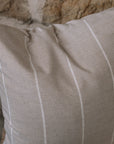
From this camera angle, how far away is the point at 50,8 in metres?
0.77

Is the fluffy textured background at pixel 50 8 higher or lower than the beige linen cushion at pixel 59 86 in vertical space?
higher

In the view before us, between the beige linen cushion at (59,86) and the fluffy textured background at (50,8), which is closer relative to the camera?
the beige linen cushion at (59,86)

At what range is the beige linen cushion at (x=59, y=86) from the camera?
52 cm

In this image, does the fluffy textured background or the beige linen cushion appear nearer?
the beige linen cushion

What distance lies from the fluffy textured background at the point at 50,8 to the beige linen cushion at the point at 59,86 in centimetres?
19

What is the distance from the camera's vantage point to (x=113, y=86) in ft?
1.83

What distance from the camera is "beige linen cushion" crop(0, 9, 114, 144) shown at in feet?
1.70

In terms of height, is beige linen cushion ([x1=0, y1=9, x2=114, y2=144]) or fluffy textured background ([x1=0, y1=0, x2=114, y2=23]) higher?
fluffy textured background ([x1=0, y1=0, x2=114, y2=23])

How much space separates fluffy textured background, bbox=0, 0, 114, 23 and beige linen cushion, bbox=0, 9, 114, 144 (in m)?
0.19

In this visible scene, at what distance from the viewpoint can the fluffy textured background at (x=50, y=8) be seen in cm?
75

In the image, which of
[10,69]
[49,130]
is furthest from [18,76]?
[49,130]

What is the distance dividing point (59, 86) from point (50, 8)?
36 cm

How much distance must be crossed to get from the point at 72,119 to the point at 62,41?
23 cm

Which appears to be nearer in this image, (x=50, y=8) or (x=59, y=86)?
(x=59, y=86)
